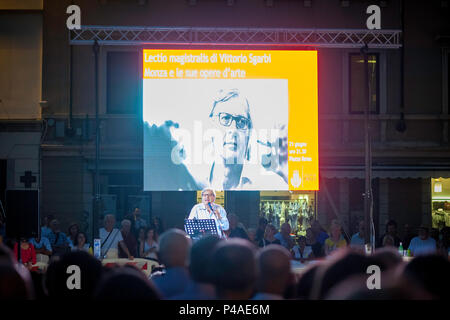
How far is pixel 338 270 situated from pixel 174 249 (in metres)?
1.19

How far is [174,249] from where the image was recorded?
12.8 feet

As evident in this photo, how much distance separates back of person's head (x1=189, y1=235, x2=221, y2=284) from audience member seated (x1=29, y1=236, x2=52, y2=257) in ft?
25.2

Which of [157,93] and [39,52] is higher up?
[39,52]

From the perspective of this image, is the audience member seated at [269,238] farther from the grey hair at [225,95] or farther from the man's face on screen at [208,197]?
the grey hair at [225,95]

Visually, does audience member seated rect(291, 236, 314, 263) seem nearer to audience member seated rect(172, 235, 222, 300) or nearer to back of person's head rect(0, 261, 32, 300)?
audience member seated rect(172, 235, 222, 300)

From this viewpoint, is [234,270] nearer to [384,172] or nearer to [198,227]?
[198,227]

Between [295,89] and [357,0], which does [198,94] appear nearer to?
[295,89]

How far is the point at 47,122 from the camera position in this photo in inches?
567

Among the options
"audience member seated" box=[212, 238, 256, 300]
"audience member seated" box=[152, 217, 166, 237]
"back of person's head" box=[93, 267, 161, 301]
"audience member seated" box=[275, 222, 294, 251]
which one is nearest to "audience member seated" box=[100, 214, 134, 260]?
"audience member seated" box=[152, 217, 166, 237]

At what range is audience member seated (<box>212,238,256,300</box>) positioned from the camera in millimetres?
3156

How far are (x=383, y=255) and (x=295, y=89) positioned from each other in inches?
371

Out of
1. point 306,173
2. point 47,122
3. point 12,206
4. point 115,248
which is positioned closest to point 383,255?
point 12,206
